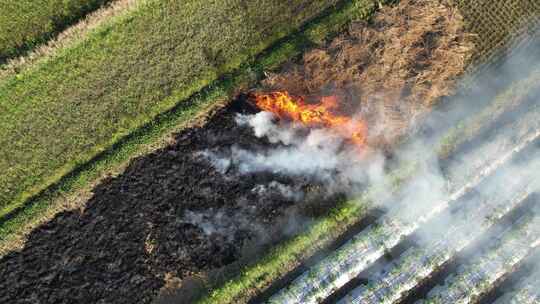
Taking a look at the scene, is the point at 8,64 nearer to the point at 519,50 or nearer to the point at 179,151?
the point at 179,151

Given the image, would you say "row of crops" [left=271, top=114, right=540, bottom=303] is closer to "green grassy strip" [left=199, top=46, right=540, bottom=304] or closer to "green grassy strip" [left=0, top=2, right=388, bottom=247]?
"green grassy strip" [left=199, top=46, right=540, bottom=304]

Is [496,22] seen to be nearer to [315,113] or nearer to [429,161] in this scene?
[429,161]

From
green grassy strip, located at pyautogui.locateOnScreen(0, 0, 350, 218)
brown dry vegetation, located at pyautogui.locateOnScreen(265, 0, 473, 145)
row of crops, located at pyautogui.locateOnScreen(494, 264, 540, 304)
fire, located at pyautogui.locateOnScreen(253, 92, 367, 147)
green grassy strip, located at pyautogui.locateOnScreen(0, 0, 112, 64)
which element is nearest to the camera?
green grassy strip, located at pyautogui.locateOnScreen(0, 0, 350, 218)

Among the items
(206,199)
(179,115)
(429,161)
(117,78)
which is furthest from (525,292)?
(117,78)

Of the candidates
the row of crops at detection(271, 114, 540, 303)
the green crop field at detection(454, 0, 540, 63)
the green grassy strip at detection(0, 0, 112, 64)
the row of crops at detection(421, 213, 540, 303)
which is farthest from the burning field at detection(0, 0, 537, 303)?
the green grassy strip at detection(0, 0, 112, 64)

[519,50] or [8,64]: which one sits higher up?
[8,64]

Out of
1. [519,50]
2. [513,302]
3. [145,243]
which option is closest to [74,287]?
[145,243]
